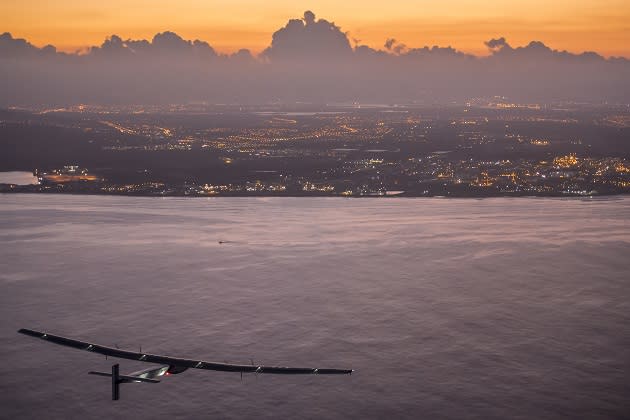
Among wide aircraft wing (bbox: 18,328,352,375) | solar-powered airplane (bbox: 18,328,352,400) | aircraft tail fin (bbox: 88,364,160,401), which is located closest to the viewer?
aircraft tail fin (bbox: 88,364,160,401)

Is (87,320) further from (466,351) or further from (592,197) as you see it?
(592,197)

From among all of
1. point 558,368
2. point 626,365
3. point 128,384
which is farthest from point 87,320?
point 626,365

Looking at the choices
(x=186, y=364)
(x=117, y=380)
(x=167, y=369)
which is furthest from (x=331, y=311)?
(x=117, y=380)

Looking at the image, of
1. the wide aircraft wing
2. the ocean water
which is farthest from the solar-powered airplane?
the ocean water

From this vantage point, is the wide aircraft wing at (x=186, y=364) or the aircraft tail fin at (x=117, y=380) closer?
the aircraft tail fin at (x=117, y=380)

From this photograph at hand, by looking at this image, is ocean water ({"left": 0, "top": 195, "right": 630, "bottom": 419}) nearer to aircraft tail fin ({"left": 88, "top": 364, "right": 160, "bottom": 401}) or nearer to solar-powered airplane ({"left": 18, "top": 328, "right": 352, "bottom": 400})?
aircraft tail fin ({"left": 88, "top": 364, "right": 160, "bottom": 401})

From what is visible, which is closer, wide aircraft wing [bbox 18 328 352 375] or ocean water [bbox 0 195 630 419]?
ocean water [bbox 0 195 630 419]

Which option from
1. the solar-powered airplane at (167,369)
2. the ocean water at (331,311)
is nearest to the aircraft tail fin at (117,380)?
the solar-powered airplane at (167,369)

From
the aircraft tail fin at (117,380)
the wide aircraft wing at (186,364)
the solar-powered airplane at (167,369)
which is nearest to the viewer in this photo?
the aircraft tail fin at (117,380)

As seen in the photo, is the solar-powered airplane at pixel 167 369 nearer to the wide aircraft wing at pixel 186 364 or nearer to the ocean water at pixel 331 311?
the wide aircraft wing at pixel 186 364
